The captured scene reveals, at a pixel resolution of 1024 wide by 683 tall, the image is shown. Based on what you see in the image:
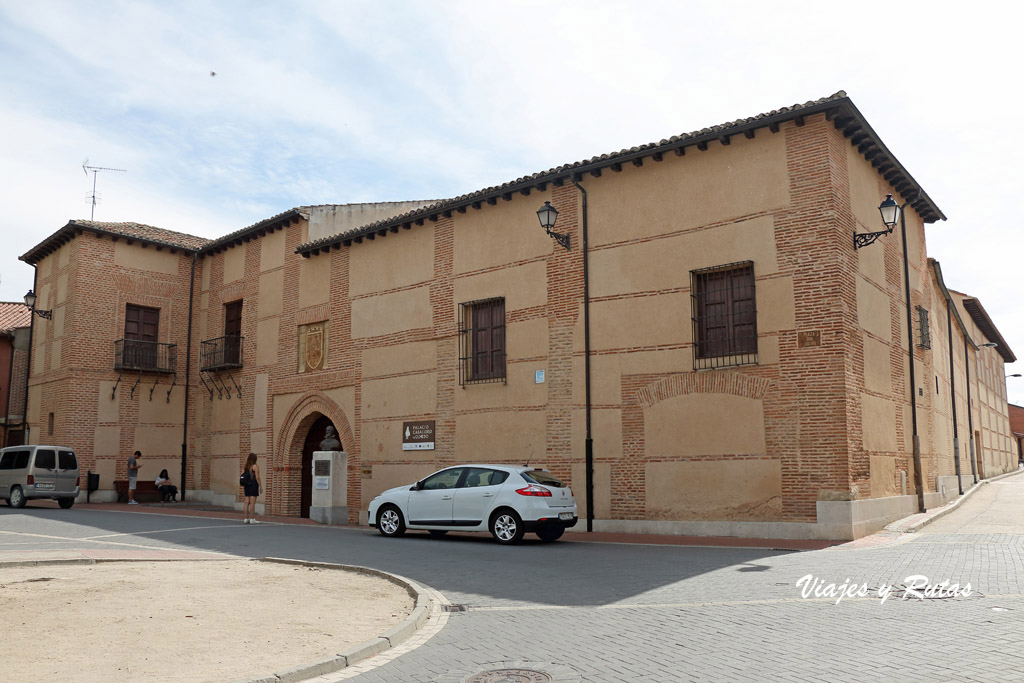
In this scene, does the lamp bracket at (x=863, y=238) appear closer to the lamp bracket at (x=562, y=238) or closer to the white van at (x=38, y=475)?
the lamp bracket at (x=562, y=238)

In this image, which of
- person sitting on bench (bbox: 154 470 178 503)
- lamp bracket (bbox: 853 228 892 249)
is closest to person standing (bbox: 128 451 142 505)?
person sitting on bench (bbox: 154 470 178 503)

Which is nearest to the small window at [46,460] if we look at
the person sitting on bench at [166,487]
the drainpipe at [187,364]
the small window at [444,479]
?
the person sitting on bench at [166,487]

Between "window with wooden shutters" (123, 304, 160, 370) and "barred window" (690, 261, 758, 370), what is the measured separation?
19.0 m

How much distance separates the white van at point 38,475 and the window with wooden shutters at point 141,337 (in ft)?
14.8

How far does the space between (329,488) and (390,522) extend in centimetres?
524

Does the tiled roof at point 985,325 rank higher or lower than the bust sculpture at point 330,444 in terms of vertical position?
higher

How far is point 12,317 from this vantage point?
34250 millimetres

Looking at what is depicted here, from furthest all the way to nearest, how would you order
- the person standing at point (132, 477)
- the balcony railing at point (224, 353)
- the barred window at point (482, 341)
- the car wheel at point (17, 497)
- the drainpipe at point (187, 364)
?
the drainpipe at point (187, 364)
the balcony railing at point (224, 353)
the person standing at point (132, 477)
the car wheel at point (17, 497)
the barred window at point (482, 341)

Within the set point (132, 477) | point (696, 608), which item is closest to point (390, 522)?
point (696, 608)

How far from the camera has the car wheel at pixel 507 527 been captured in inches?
530

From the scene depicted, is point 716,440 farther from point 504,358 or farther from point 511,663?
point 511,663

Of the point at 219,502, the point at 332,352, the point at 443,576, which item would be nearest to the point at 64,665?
the point at 443,576

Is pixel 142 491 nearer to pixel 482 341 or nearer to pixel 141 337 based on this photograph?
pixel 141 337

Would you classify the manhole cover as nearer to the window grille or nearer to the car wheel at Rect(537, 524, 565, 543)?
the car wheel at Rect(537, 524, 565, 543)
